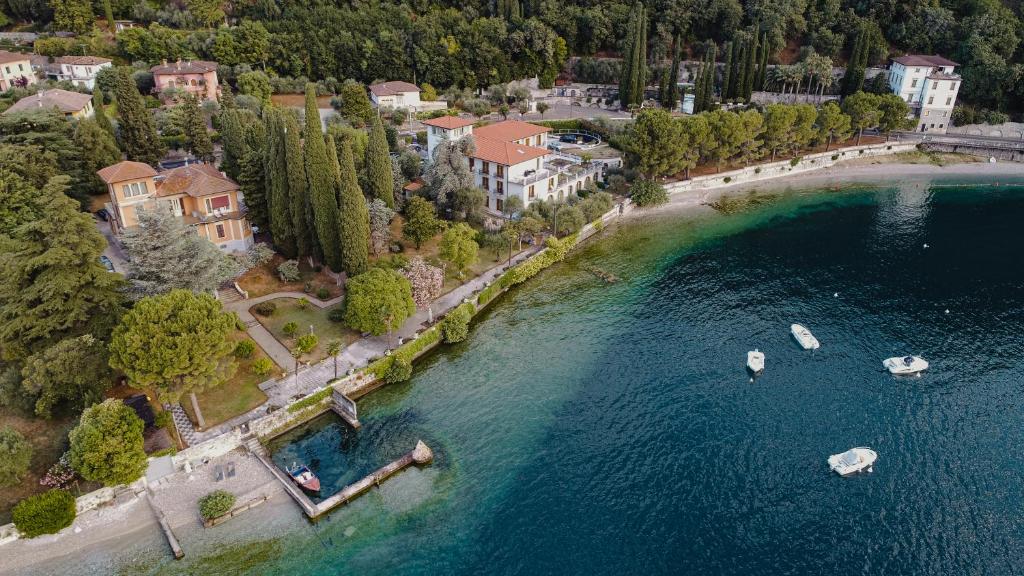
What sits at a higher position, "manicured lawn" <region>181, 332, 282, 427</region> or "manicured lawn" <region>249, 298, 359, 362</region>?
"manicured lawn" <region>249, 298, 359, 362</region>

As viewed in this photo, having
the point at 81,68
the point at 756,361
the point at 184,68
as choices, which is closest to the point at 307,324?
the point at 756,361

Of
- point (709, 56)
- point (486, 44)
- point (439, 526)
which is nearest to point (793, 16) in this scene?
point (709, 56)

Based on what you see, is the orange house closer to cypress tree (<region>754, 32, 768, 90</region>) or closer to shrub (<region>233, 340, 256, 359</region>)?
shrub (<region>233, 340, 256, 359</region>)

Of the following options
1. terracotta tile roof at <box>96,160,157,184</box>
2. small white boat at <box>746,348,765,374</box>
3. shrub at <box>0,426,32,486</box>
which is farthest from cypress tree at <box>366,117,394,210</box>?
small white boat at <box>746,348,765,374</box>

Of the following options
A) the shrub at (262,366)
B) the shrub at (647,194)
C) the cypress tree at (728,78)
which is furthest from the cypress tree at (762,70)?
the shrub at (262,366)

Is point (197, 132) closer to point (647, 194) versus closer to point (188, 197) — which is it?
point (188, 197)

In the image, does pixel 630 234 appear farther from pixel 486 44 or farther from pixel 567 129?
pixel 486 44
